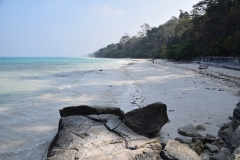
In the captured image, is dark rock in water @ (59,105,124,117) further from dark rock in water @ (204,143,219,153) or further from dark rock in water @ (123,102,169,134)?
dark rock in water @ (204,143,219,153)

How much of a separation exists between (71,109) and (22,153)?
1.47 metres

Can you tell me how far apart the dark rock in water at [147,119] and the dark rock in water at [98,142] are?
282 millimetres

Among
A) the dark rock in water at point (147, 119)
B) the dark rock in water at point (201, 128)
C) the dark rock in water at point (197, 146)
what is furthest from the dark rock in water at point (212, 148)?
the dark rock in water at point (147, 119)

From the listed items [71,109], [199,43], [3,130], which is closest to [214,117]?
[71,109]

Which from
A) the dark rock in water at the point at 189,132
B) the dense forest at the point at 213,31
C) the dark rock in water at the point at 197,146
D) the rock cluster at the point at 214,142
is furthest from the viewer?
the dense forest at the point at 213,31

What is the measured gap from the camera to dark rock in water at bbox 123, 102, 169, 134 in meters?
4.05

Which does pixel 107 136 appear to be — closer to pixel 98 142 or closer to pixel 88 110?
pixel 98 142

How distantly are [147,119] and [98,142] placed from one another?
150cm

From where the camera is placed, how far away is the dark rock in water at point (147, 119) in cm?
405

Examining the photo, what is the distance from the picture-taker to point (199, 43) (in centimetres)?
3438

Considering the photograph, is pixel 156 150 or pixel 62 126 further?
pixel 62 126

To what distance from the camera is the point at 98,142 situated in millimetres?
3094

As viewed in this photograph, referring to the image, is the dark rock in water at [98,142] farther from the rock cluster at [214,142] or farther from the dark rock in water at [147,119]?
the rock cluster at [214,142]

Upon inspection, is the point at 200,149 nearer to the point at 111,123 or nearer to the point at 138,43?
the point at 111,123
